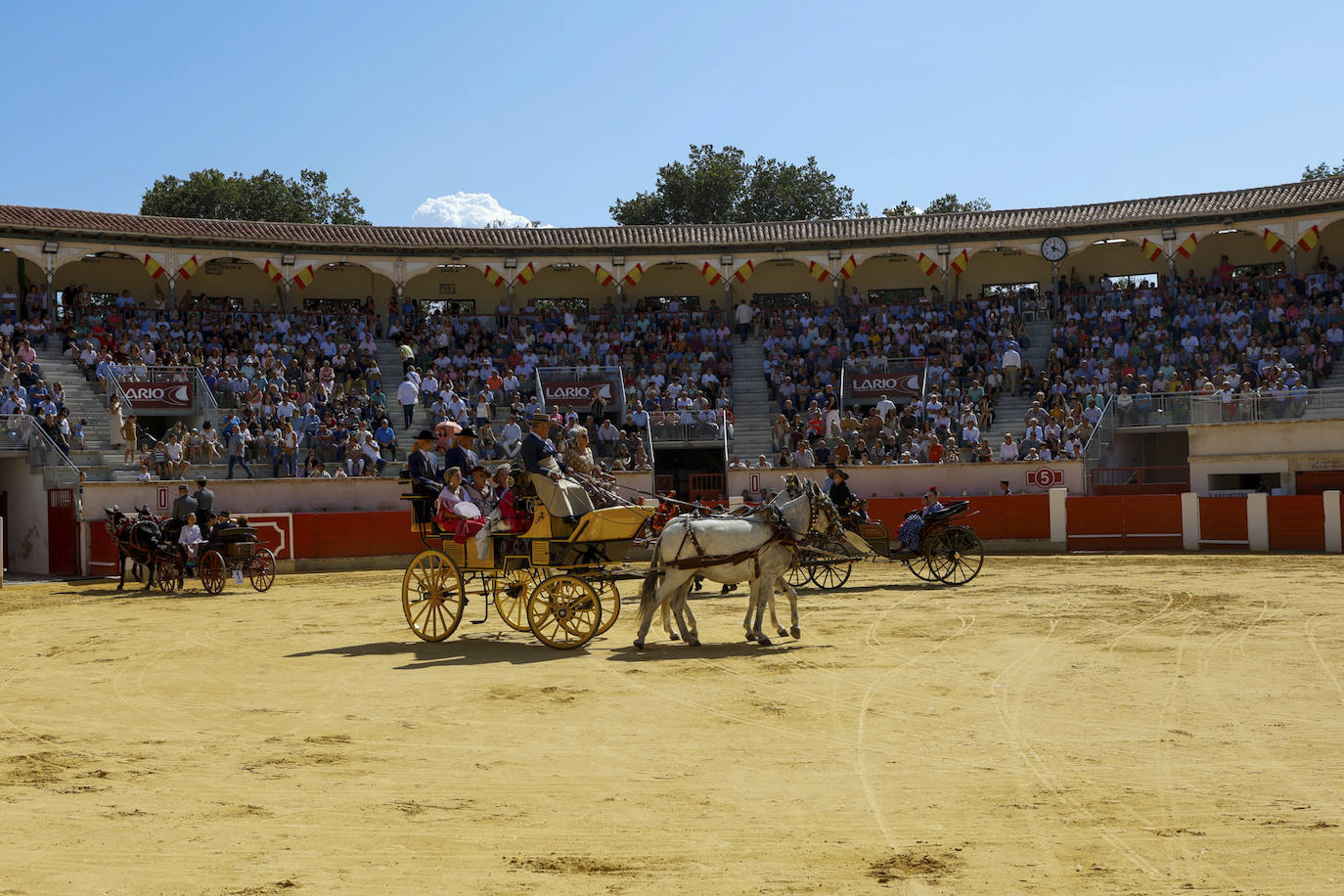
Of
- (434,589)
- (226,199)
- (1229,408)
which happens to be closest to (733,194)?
(226,199)

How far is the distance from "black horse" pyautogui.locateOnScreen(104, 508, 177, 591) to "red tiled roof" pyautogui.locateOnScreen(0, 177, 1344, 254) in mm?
15070

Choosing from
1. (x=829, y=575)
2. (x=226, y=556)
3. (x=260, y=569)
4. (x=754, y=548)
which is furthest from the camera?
(x=260, y=569)

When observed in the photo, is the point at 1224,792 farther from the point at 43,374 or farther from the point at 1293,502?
the point at 43,374

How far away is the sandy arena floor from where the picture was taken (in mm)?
6098

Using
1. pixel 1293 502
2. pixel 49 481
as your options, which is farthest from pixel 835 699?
pixel 49 481

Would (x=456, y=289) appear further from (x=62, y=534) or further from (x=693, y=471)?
(x=62, y=534)

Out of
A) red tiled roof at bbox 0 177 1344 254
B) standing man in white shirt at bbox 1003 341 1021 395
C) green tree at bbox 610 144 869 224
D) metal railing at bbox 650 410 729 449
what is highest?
green tree at bbox 610 144 869 224

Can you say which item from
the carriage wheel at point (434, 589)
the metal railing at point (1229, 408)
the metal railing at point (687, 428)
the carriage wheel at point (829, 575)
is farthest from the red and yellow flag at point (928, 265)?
the carriage wheel at point (434, 589)

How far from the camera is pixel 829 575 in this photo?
2039 centimetres

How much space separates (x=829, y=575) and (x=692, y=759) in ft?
40.2

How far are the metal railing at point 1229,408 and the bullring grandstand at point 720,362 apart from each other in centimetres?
6

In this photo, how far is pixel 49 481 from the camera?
82.3ft

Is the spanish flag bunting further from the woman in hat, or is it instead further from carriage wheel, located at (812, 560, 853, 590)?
carriage wheel, located at (812, 560, 853, 590)

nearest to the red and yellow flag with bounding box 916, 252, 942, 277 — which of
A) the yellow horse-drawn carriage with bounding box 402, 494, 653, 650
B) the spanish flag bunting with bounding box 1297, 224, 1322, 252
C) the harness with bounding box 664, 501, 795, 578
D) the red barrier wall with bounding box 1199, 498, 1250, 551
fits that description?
the spanish flag bunting with bounding box 1297, 224, 1322, 252
